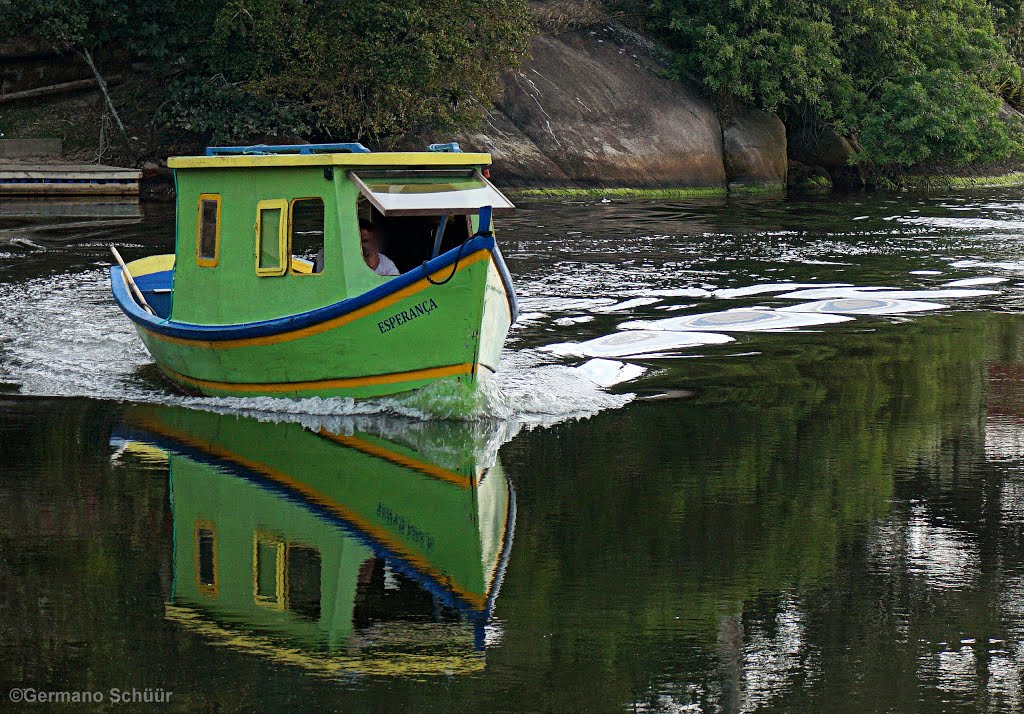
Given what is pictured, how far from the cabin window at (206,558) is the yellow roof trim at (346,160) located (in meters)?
3.76

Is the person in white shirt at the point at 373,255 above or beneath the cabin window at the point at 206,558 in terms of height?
above

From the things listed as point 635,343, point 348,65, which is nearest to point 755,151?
point 348,65

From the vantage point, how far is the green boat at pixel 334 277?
1098 cm

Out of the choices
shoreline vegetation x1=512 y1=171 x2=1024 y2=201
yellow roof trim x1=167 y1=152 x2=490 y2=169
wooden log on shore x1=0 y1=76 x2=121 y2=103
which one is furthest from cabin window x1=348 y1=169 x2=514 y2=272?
wooden log on shore x1=0 y1=76 x2=121 y2=103

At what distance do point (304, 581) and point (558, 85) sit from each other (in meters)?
29.8

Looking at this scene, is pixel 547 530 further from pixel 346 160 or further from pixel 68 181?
pixel 68 181

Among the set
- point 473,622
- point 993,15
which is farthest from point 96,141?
point 473,622

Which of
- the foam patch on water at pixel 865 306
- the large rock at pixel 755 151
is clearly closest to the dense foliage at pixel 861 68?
the large rock at pixel 755 151

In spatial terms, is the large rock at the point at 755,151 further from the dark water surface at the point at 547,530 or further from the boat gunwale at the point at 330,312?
the boat gunwale at the point at 330,312

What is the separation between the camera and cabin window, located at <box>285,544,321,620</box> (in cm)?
703

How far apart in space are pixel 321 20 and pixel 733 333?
1694 centimetres

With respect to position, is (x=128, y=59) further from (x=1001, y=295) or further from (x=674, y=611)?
(x=674, y=611)

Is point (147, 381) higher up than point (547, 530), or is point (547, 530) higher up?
point (547, 530)

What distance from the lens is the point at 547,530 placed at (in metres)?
8.24
